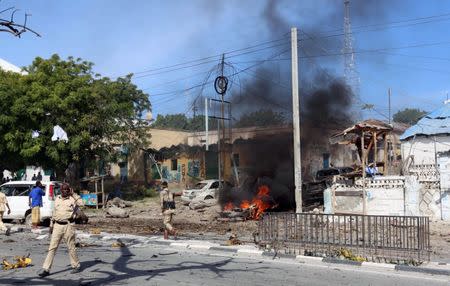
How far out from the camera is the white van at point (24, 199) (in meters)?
17.0

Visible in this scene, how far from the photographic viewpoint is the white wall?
78.2 feet

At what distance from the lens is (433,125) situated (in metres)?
24.4

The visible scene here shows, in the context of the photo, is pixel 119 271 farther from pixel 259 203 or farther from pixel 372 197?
pixel 259 203

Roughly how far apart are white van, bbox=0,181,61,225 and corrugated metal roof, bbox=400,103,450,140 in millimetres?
17308

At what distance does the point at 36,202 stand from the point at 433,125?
1859 cm

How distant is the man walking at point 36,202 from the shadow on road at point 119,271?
7.00m

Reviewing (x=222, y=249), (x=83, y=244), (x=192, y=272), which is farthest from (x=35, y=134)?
(x=192, y=272)

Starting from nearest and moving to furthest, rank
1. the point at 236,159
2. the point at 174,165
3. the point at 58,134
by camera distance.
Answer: the point at 58,134 < the point at 236,159 < the point at 174,165

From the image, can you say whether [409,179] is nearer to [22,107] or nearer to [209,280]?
[209,280]

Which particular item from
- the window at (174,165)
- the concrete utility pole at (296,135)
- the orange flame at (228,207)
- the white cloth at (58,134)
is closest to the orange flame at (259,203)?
the orange flame at (228,207)

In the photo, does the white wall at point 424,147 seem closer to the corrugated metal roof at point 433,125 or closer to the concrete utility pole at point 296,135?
the corrugated metal roof at point 433,125

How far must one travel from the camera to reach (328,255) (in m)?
10.1

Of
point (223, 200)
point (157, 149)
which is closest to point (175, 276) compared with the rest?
point (223, 200)

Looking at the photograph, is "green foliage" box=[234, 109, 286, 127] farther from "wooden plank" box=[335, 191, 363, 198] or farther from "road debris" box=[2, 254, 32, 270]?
"road debris" box=[2, 254, 32, 270]
